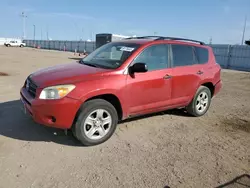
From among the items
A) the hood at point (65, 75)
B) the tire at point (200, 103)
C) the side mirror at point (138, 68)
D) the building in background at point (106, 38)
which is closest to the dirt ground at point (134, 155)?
the tire at point (200, 103)

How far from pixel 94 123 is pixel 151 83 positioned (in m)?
1.33

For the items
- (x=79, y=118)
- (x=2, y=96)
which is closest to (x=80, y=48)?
(x=2, y=96)

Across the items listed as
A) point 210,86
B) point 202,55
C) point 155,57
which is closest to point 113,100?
point 155,57

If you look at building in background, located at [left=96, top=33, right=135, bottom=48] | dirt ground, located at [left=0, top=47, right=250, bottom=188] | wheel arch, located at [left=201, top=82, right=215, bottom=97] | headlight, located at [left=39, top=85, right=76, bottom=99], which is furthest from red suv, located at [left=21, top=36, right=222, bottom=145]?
building in background, located at [left=96, top=33, right=135, bottom=48]

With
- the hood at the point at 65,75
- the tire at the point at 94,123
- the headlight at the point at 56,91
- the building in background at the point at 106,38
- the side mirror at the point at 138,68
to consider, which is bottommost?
the tire at the point at 94,123

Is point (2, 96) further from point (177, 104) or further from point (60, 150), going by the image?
point (177, 104)

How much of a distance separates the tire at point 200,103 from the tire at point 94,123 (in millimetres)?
2250

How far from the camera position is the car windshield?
458 cm

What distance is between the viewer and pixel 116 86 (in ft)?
13.9

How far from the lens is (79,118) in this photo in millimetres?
3967

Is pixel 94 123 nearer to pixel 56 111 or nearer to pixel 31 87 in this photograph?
pixel 56 111

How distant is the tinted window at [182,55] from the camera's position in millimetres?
5273

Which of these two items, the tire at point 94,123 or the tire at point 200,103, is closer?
the tire at point 94,123

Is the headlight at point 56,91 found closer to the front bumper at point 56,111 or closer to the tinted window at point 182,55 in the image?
the front bumper at point 56,111
